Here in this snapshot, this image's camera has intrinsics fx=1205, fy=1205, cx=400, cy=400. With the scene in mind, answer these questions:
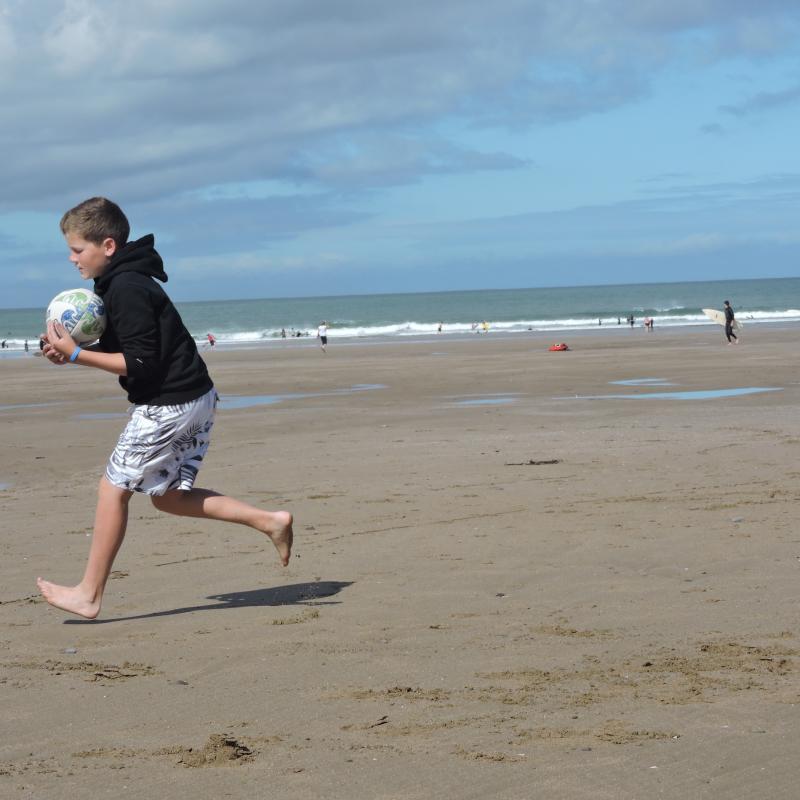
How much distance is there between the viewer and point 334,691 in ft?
14.5

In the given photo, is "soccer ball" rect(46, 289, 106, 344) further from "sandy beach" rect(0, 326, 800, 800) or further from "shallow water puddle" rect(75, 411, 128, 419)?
"shallow water puddle" rect(75, 411, 128, 419)

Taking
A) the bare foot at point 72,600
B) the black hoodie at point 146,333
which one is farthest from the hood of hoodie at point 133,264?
the bare foot at point 72,600

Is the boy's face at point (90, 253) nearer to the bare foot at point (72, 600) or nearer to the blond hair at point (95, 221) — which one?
the blond hair at point (95, 221)

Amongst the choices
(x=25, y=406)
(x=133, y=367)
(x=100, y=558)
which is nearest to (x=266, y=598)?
(x=100, y=558)

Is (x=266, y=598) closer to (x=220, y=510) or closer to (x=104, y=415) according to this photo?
(x=220, y=510)

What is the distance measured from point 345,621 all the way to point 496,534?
2.09 meters

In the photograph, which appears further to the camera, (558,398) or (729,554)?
(558,398)

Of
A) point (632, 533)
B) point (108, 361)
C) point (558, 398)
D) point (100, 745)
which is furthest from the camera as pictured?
point (558, 398)

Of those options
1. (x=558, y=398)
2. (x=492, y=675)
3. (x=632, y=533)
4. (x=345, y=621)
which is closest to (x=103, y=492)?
(x=345, y=621)

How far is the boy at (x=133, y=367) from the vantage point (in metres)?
5.35

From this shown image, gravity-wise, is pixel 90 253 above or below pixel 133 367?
above

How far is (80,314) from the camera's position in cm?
543

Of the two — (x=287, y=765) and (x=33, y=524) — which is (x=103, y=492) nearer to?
(x=287, y=765)

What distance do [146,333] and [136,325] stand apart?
55 mm
